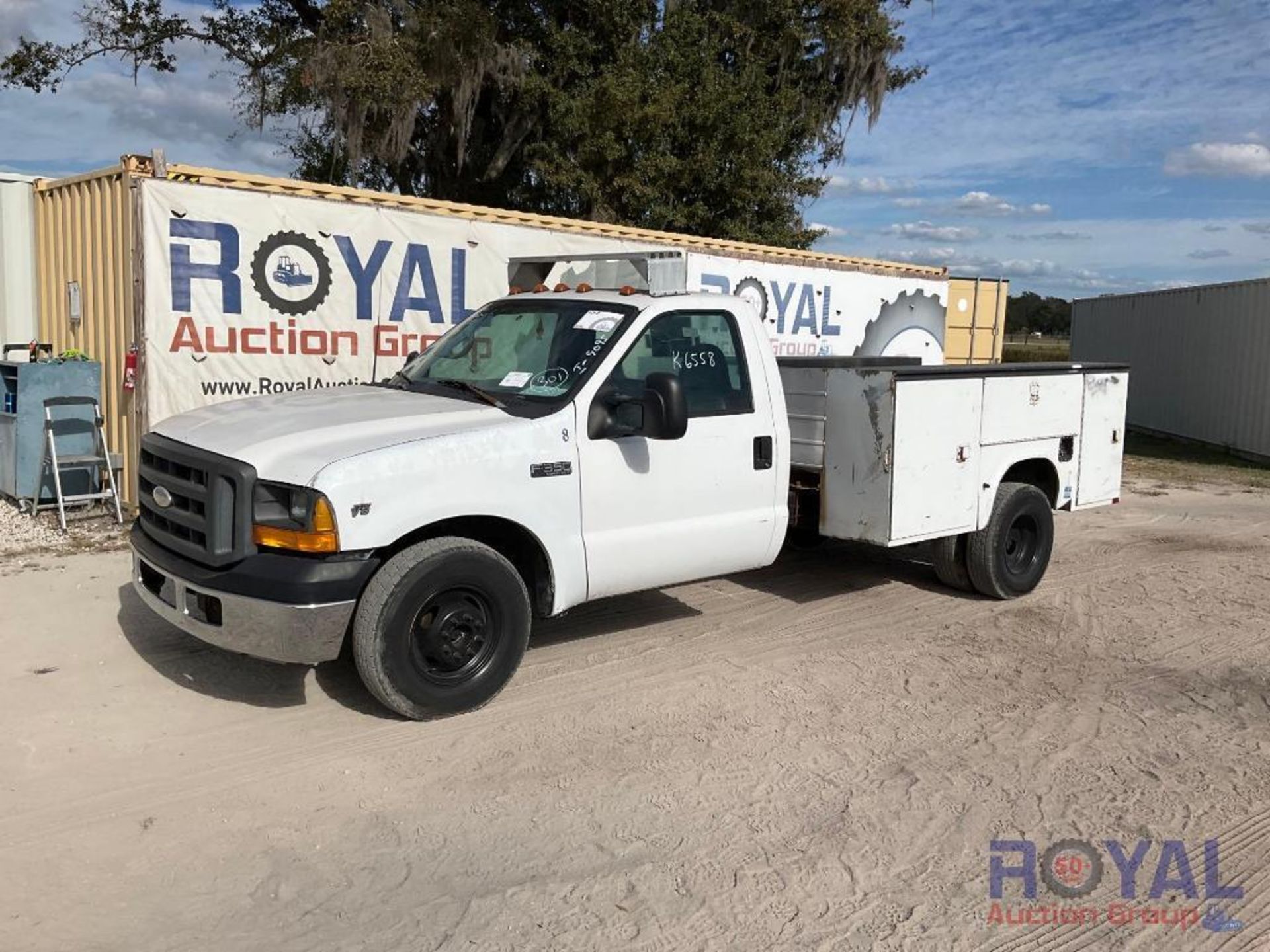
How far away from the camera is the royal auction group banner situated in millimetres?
8695

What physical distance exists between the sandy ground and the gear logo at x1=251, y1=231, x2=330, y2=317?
3.36m

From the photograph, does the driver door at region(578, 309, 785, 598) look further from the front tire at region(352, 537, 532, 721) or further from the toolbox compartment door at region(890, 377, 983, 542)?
the toolbox compartment door at region(890, 377, 983, 542)

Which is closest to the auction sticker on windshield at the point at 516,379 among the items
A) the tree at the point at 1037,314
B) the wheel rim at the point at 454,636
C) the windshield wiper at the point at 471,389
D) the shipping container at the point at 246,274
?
the windshield wiper at the point at 471,389

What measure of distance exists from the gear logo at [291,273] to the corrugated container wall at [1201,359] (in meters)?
16.3

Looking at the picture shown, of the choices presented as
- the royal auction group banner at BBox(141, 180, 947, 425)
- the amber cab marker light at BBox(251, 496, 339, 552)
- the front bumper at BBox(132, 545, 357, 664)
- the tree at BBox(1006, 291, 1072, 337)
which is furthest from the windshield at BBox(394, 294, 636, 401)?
the tree at BBox(1006, 291, 1072, 337)

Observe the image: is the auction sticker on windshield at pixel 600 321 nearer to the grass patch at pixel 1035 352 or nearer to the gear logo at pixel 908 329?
the gear logo at pixel 908 329

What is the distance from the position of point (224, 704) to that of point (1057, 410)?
5.74 metres

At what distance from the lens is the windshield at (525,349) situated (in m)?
5.30

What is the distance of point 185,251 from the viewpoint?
8711 millimetres

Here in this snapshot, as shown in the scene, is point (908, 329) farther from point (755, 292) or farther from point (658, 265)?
point (658, 265)

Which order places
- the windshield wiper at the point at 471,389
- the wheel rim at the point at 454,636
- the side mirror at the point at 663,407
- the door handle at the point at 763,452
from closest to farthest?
the wheel rim at the point at 454,636 < the side mirror at the point at 663,407 < the windshield wiper at the point at 471,389 < the door handle at the point at 763,452

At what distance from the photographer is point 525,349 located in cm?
558

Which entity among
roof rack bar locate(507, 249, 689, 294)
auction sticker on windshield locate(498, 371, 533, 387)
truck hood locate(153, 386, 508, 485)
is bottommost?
truck hood locate(153, 386, 508, 485)

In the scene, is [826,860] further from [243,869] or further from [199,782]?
[199,782]
